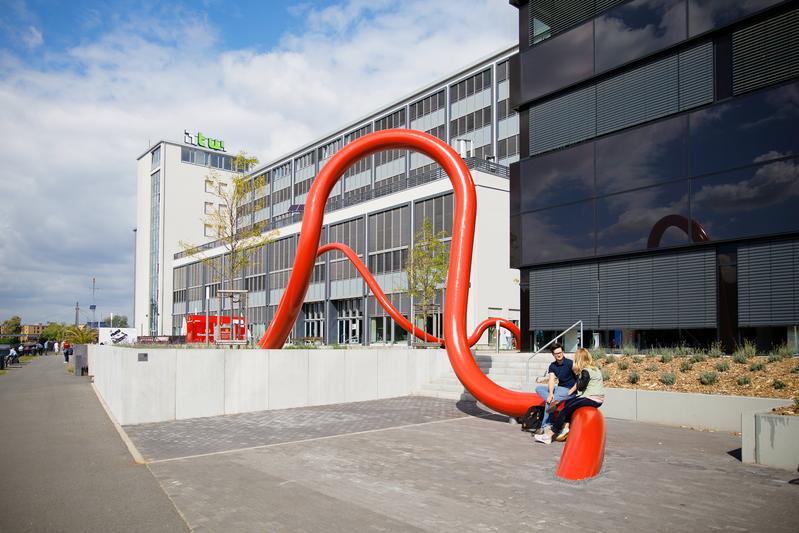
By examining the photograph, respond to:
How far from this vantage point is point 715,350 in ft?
49.6

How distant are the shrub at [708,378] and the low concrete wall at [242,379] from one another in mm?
8044

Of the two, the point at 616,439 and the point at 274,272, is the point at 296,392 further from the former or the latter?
the point at 274,272

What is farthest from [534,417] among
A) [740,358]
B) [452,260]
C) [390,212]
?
[390,212]

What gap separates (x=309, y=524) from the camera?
6.05 metres

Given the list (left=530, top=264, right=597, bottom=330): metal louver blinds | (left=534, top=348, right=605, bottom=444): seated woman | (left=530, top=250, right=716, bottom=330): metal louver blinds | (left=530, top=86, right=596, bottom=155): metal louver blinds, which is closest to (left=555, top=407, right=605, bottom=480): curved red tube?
(left=534, top=348, right=605, bottom=444): seated woman

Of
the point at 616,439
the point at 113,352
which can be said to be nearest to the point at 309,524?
the point at 616,439

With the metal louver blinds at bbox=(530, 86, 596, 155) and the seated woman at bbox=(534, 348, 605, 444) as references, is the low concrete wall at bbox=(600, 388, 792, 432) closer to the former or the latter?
the seated woman at bbox=(534, 348, 605, 444)

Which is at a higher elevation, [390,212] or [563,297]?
[390,212]

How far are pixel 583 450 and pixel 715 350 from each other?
28.4 feet

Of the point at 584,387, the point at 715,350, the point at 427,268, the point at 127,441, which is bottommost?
the point at 127,441

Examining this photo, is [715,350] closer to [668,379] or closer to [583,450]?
[668,379]

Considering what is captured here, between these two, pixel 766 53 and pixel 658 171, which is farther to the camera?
pixel 658 171

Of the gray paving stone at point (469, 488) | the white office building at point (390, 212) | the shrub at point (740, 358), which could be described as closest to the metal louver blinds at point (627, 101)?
the shrub at point (740, 358)

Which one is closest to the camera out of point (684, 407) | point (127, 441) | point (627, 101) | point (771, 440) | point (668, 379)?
point (771, 440)
